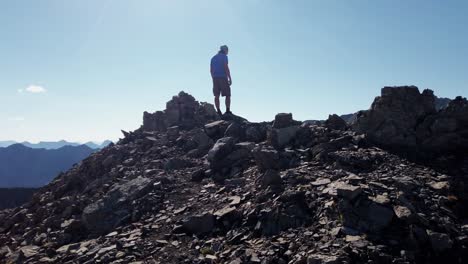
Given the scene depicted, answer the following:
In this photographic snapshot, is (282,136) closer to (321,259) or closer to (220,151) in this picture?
(220,151)

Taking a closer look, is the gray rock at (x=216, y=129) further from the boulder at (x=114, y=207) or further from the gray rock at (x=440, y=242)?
the gray rock at (x=440, y=242)

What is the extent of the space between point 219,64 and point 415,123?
11.1 m

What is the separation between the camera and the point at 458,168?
11547mm

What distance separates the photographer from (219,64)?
20.7 meters

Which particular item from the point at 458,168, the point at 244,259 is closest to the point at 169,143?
the point at 244,259

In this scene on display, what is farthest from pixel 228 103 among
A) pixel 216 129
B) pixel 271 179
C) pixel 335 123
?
pixel 271 179

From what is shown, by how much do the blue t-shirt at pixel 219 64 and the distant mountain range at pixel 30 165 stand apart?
101992 mm

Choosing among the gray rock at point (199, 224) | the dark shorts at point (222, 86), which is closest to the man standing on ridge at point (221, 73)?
the dark shorts at point (222, 86)

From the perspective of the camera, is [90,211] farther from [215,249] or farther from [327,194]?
[327,194]

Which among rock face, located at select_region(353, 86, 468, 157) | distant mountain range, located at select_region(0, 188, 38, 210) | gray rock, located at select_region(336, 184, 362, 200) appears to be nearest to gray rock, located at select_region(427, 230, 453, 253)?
gray rock, located at select_region(336, 184, 362, 200)

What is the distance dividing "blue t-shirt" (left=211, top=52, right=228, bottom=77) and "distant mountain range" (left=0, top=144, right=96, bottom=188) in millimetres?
101992

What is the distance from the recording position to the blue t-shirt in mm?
20578

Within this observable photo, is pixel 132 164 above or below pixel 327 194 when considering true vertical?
above

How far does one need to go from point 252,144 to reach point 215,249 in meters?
6.59
